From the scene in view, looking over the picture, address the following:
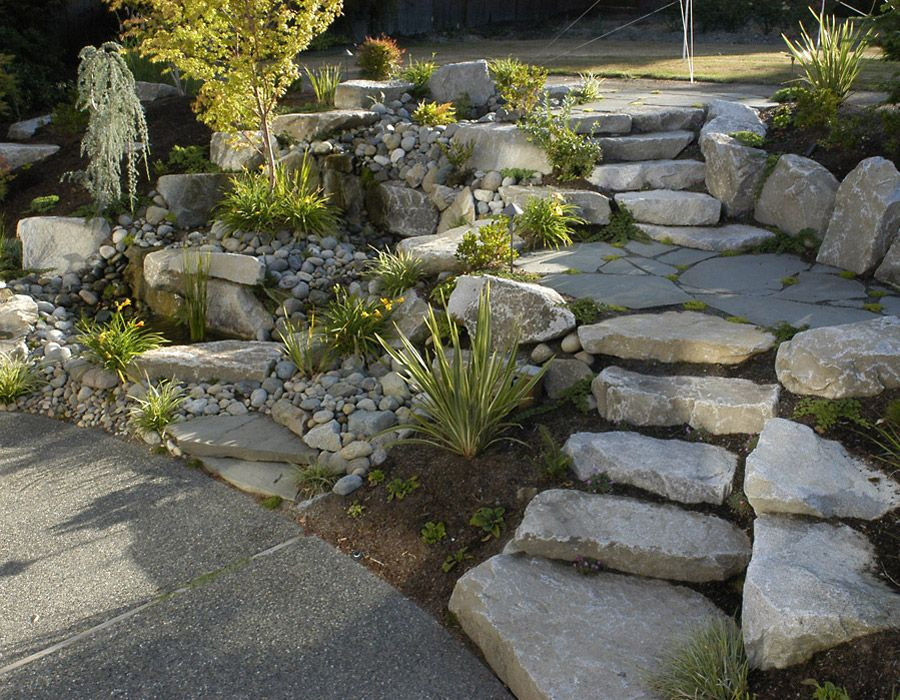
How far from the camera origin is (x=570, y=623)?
9.71ft

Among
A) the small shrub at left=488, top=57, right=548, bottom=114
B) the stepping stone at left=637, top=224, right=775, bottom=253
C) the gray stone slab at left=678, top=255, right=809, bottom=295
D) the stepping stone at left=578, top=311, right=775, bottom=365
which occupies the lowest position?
the stepping stone at left=578, top=311, right=775, bottom=365

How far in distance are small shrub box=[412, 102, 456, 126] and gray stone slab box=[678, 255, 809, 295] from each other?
3131 mm

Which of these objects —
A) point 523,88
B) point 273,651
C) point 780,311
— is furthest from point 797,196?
point 273,651

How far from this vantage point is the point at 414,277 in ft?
17.9

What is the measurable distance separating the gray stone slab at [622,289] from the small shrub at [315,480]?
166 centimetres

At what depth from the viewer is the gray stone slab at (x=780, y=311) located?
430 cm

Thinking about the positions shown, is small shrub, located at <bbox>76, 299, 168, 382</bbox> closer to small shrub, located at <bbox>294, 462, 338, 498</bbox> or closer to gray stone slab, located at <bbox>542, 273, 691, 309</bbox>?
small shrub, located at <bbox>294, 462, 338, 498</bbox>

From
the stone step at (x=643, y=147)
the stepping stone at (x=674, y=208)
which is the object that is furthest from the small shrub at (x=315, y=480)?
the stone step at (x=643, y=147)

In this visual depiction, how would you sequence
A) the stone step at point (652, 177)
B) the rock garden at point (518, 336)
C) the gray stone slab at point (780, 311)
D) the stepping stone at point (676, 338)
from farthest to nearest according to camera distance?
the stone step at point (652, 177) < the gray stone slab at point (780, 311) < the stepping stone at point (676, 338) < the rock garden at point (518, 336)

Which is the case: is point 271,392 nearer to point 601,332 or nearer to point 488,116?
point 601,332

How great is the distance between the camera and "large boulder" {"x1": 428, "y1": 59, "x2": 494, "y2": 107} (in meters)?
8.01

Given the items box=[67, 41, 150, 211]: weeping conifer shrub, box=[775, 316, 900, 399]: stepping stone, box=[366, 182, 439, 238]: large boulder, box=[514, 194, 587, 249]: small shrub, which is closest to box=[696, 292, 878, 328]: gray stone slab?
box=[775, 316, 900, 399]: stepping stone

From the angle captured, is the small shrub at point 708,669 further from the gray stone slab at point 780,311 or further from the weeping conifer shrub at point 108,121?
the weeping conifer shrub at point 108,121

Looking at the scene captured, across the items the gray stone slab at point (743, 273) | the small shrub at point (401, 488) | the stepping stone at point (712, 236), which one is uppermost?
the stepping stone at point (712, 236)
